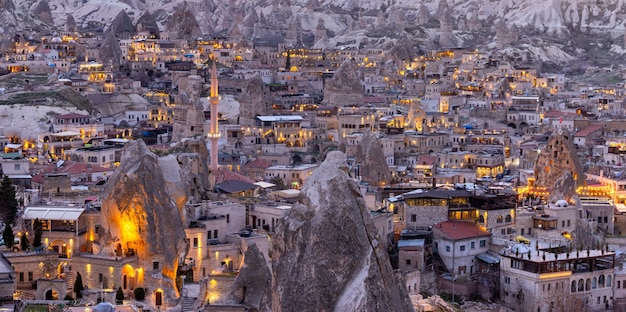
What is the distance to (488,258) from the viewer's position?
55781 mm

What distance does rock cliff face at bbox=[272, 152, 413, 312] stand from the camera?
32.2 m

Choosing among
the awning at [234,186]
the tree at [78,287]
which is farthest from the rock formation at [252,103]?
the tree at [78,287]

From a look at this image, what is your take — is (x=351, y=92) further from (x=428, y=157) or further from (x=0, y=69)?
(x=0, y=69)

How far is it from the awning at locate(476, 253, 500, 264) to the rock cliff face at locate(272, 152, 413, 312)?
22279mm

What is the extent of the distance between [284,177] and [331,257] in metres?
42.2

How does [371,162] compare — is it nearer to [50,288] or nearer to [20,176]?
[20,176]

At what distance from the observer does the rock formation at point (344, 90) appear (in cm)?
10762

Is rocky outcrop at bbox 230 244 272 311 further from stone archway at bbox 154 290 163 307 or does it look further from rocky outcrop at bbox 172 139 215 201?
rocky outcrop at bbox 172 139 215 201

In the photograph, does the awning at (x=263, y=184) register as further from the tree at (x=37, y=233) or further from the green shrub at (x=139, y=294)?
the green shrub at (x=139, y=294)

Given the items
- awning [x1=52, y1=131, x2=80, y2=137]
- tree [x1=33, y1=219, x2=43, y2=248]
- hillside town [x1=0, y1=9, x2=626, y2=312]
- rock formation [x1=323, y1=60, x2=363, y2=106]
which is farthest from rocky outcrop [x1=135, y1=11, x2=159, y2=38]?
tree [x1=33, y1=219, x2=43, y2=248]

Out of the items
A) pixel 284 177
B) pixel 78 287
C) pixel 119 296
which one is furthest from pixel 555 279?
pixel 284 177

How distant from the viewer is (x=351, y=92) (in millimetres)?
108438

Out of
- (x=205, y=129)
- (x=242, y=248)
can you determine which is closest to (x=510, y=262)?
(x=242, y=248)

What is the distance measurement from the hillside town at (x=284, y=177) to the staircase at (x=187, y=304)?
10 cm
